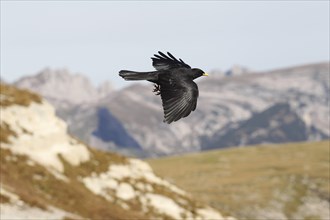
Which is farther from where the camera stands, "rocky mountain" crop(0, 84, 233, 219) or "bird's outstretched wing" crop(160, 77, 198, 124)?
"rocky mountain" crop(0, 84, 233, 219)

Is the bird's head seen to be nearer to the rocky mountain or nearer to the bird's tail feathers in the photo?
the bird's tail feathers

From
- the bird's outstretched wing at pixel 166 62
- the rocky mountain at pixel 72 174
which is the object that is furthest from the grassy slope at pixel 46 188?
the bird's outstretched wing at pixel 166 62

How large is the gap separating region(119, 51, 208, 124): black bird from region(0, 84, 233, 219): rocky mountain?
2784cm

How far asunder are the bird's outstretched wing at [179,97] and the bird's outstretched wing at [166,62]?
1.11m

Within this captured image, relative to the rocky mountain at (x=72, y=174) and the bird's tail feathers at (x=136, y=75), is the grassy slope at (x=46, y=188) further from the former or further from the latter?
the bird's tail feathers at (x=136, y=75)

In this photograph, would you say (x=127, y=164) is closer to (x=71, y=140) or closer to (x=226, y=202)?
(x=71, y=140)

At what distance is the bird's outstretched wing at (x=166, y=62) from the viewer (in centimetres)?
1603

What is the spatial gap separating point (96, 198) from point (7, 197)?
57.9 feet

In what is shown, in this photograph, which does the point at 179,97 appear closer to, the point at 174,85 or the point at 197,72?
the point at 174,85

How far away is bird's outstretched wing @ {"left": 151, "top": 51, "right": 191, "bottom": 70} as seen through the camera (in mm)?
16031

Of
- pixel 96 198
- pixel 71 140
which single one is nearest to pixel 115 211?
pixel 96 198

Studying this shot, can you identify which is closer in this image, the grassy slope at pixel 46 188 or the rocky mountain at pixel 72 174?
the grassy slope at pixel 46 188

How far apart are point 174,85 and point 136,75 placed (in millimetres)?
1337

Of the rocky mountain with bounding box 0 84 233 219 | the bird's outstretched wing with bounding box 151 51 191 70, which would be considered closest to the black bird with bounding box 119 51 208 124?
the bird's outstretched wing with bounding box 151 51 191 70
